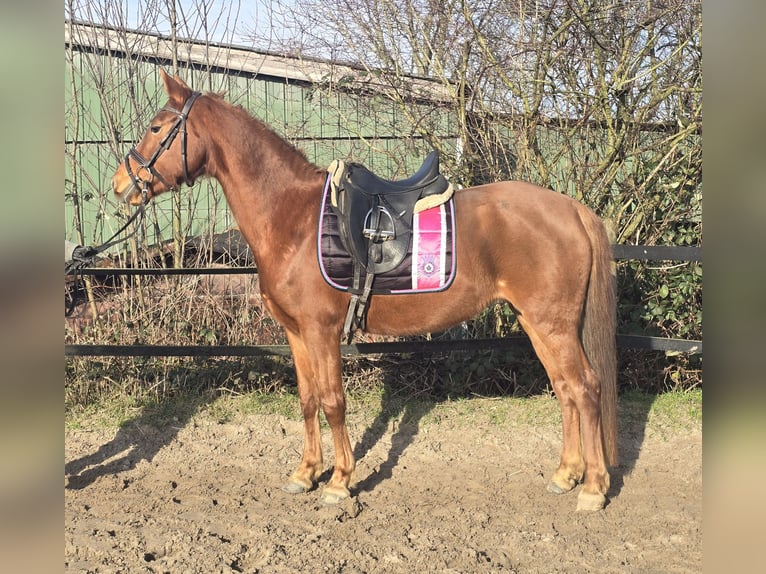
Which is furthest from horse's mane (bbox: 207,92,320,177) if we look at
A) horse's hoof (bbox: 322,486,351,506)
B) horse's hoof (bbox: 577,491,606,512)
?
horse's hoof (bbox: 577,491,606,512)

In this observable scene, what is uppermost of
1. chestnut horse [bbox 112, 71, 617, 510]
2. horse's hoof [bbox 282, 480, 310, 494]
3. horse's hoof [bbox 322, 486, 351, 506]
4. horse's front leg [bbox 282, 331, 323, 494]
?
chestnut horse [bbox 112, 71, 617, 510]

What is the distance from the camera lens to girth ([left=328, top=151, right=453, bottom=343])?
3555 millimetres

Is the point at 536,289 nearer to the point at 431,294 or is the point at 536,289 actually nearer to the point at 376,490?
the point at 431,294

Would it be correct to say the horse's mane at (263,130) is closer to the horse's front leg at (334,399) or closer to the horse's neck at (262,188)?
the horse's neck at (262,188)

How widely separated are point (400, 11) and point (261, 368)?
11.0 feet

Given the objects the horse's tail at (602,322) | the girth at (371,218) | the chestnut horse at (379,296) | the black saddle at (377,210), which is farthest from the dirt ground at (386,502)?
the black saddle at (377,210)

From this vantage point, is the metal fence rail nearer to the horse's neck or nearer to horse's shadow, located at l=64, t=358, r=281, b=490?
horse's shadow, located at l=64, t=358, r=281, b=490

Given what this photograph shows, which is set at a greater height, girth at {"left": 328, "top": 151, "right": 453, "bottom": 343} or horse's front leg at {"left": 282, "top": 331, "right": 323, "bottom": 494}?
girth at {"left": 328, "top": 151, "right": 453, "bottom": 343}

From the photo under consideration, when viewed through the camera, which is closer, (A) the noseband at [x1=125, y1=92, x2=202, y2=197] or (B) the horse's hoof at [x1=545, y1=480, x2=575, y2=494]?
(A) the noseband at [x1=125, y1=92, x2=202, y2=197]

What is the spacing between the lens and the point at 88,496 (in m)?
3.83

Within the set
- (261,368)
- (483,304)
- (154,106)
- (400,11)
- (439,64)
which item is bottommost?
(261,368)

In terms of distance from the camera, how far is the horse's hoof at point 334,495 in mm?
3707
